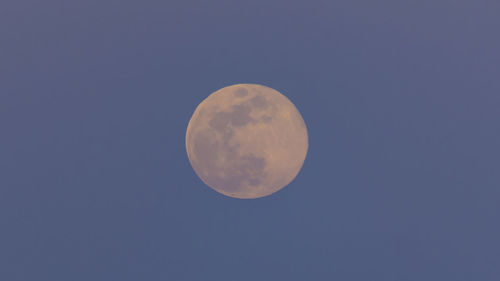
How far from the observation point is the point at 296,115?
495 inches

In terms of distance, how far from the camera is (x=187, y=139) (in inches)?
509

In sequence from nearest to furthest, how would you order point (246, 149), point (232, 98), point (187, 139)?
1. point (246, 149)
2. point (232, 98)
3. point (187, 139)

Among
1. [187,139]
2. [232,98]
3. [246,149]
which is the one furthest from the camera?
[187,139]

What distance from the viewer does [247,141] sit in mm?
11148

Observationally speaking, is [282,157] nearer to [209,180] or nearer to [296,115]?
[296,115]

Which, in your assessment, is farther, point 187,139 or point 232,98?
point 187,139

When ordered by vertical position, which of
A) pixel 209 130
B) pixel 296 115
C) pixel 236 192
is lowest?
pixel 236 192

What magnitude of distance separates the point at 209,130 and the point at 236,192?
237 cm

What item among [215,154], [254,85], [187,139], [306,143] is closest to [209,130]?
[215,154]

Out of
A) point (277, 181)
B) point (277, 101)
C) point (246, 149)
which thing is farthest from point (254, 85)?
point (277, 181)

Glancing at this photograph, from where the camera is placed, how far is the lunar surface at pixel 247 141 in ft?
36.9

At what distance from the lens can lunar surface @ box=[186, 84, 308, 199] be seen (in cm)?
1125

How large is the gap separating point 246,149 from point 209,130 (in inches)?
54.8

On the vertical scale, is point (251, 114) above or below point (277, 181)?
above
